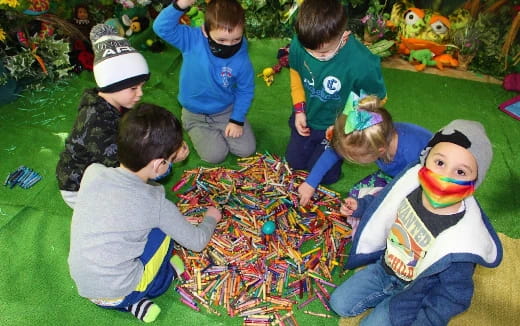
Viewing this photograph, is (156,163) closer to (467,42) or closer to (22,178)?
(22,178)

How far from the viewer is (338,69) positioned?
3.04 m

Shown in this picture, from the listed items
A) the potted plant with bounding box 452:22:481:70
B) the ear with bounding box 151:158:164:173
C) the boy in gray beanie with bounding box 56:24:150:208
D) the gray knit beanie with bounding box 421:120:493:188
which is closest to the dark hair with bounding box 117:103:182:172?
the ear with bounding box 151:158:164:173

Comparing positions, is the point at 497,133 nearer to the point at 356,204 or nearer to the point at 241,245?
the point at 356,204

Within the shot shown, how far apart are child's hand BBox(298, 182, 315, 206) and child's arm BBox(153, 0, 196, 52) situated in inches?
60.2

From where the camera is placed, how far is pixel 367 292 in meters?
2.62

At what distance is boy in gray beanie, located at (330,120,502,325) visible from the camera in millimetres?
1901

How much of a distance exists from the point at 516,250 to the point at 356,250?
143cm

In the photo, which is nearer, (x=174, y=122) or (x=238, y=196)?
(x=174, y=122)

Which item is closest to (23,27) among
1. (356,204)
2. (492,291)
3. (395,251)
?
(356,204)

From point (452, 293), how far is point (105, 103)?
95.2 inches

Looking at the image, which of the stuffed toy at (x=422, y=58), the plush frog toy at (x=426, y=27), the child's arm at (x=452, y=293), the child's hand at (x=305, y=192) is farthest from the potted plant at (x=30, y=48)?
the child's arm at (x=452, y=293)

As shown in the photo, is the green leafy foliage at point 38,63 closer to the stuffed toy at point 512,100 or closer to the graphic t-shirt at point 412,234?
the graphic t-shirt at point 412,234

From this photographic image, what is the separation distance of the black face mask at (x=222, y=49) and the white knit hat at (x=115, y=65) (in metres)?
0.61

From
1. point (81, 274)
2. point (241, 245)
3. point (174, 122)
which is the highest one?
point (174, 122)
